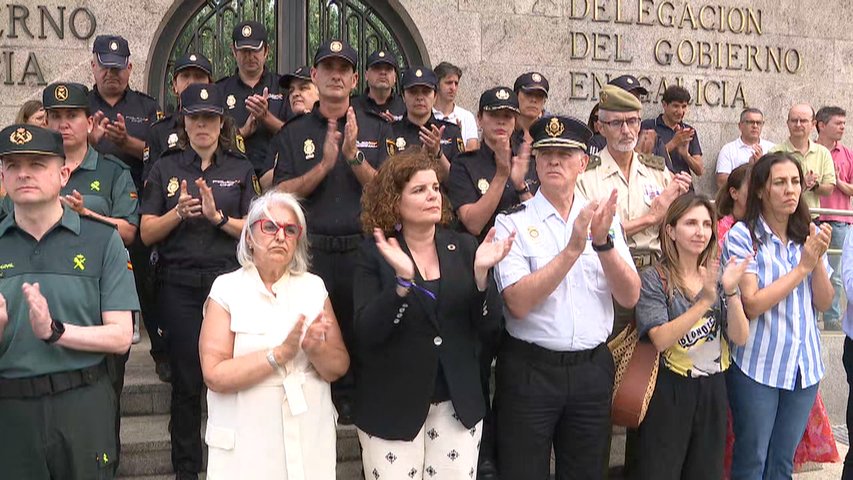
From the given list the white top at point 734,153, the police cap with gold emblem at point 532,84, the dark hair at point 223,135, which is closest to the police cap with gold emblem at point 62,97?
the dark hair at point 223,135

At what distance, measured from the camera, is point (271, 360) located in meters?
3.04

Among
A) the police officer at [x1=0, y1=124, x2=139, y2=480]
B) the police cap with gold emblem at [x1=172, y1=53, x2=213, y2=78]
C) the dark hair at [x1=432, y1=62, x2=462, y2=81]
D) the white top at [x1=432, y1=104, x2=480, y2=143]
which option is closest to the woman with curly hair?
the police officer at [x1=0, y1=124, x2=139, y2=480]

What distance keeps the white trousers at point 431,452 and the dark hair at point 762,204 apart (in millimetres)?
1873

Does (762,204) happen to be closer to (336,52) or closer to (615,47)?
(336,52)

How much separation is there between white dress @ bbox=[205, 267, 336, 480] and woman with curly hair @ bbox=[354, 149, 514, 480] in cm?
21

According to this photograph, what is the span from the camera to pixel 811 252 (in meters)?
3.92

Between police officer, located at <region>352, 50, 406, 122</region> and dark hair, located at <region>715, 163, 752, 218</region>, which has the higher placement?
police officer, located at <region>352, 50, 406, 122</region>

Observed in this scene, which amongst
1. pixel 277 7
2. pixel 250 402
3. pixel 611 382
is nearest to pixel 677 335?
pixel 611 382

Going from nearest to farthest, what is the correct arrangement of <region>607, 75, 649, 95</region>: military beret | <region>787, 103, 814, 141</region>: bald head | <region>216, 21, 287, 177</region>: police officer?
<region>216, 21, 287, 177</region>: police officer < <region>607, 75, 649, 95</region>: military beret < <region>787, 103, 814, 141</region>: bald head

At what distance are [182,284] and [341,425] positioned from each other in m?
1.19

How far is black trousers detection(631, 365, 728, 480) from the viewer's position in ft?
12.5

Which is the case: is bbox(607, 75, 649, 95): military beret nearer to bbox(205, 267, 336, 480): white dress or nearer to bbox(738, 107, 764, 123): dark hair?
bbox(738, 107, 764, 123): dark hair

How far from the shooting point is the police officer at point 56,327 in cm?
312

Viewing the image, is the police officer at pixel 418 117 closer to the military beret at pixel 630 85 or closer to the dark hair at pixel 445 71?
the dark hair at pixel 445 71
